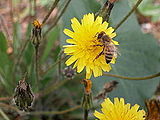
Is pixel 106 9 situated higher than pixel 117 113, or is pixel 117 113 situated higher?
pixel 106 9

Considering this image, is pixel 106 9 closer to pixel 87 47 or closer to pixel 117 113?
pixel 87 47

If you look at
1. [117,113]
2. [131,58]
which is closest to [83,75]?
[131,58]

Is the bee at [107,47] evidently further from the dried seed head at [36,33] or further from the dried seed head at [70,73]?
the dried seed head at [70,73]

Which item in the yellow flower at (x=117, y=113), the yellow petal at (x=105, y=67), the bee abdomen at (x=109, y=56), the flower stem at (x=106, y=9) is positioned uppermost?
the flower stem at (x=106, y=9)

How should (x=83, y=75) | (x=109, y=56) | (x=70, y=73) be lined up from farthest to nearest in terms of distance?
(x=83, y=75)
(x=70, y=73)
(x=109, y=56)

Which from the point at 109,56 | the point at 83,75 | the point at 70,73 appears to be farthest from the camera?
the point at 83,75

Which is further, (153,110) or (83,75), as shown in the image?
(83,75)

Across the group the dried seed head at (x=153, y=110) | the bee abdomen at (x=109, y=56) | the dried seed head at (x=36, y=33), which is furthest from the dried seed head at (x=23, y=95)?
the dried seed head at (x=153, y=110)
